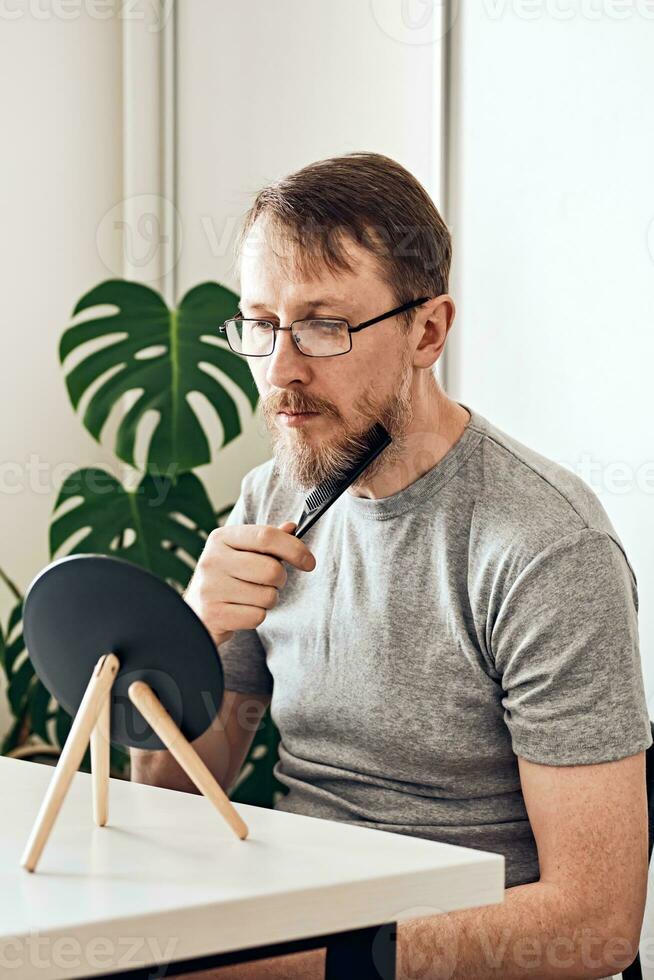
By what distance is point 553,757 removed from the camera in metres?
0.98

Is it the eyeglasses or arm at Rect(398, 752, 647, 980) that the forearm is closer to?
arm at Rect(398, 752, 647, 980)

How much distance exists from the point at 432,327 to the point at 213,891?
706 mm

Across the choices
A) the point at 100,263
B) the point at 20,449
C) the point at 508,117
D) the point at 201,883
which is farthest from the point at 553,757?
the point at 100,263

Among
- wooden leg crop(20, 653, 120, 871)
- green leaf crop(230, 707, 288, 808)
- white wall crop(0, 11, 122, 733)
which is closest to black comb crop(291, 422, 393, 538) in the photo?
wooden leg crop(20, 653, 120, 871)

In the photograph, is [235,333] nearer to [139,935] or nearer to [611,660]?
[611,660]

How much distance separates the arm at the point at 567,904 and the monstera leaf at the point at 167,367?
3.74ft

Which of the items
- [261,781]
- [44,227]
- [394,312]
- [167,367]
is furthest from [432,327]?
[44,227]

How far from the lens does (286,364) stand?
3.54 feet

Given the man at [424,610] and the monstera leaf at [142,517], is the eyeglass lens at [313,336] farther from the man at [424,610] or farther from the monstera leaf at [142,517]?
the monstera leaf at [142,517]

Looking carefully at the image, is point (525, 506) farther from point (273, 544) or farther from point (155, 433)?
point (155, 433)

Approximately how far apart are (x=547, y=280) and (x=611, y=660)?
73cm

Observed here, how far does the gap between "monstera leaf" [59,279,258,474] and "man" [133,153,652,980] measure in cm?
80

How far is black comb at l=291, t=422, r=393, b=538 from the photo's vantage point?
1052mm

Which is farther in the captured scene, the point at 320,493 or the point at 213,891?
the point at 320,493
